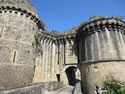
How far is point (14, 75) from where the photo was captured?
835 cm

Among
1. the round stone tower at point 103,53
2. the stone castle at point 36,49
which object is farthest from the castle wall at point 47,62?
the round stone tower at point 103,53

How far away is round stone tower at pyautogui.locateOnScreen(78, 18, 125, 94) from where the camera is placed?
816 cm

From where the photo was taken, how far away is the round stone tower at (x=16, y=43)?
27.1 feet

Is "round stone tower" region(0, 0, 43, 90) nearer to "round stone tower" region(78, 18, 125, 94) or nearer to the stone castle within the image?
the stone castle

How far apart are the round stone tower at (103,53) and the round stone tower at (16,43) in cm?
645

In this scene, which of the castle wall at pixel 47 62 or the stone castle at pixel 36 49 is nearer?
the stone castle at pixel 36 49

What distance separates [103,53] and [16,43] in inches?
360

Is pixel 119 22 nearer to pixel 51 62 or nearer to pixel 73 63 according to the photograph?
pixel 73 63

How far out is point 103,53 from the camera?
886cm

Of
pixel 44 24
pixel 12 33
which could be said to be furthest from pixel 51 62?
pixel 12 33

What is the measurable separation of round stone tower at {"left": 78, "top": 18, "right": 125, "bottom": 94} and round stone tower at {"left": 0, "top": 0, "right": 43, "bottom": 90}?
645 centimetres

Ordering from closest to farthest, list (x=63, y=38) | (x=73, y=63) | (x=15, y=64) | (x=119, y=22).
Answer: (x=15, y=64) < (x=119, y=22) < (x=73, y=63) < (x=63, y=38)

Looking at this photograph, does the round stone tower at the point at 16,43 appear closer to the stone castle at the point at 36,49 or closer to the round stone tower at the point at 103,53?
the stone castle at the point at 36,49

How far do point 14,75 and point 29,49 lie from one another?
3.15 meters
